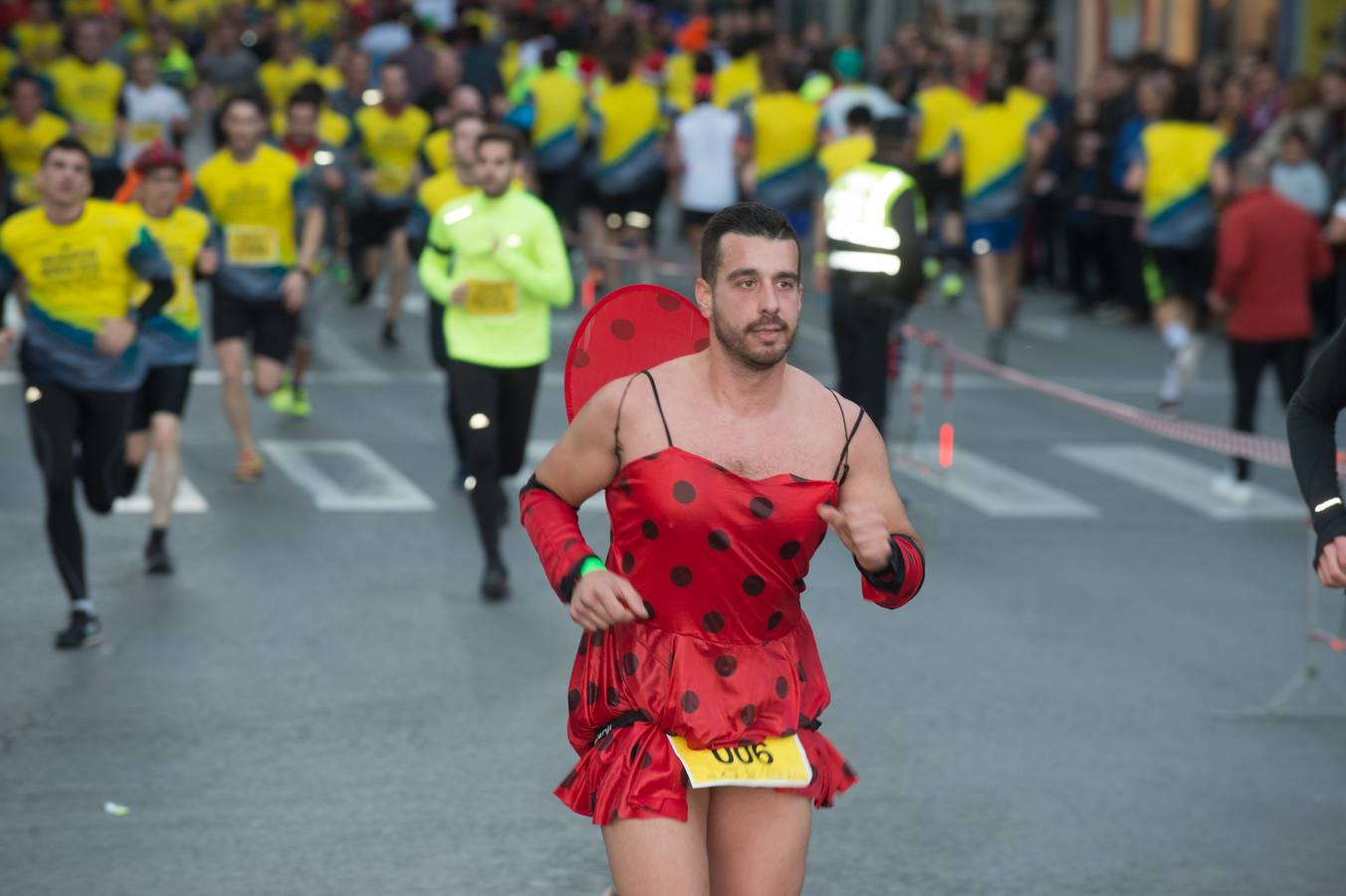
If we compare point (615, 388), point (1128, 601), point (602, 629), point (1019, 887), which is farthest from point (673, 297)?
Result: point (1128, 601)

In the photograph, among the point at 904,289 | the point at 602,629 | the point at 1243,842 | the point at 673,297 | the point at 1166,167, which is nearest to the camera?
the point at 602,629

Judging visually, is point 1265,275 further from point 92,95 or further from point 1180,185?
point 92,95

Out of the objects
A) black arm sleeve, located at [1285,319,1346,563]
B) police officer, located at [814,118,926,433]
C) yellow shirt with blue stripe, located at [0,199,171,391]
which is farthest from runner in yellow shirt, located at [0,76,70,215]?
black arm sleeve, located at [1285,319,1346,563]

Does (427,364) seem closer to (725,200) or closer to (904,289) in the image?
(725,200)

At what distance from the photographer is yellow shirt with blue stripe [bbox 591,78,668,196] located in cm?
2097

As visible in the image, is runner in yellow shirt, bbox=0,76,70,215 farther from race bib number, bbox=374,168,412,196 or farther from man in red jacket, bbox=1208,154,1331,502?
man in red jacket, bbox=1208,154,1331,502

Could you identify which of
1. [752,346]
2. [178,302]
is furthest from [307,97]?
[752,346]

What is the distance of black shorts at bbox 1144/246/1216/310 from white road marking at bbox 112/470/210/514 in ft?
24.5

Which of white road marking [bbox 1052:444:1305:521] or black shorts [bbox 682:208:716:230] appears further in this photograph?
black shorts [bbox 682:208:716:230]

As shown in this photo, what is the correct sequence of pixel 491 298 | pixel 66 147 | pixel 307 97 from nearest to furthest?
pixel 66 147, pixel 491 298, pixel 307 97

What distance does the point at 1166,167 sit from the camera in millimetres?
17156

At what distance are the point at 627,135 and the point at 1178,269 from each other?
5906mm

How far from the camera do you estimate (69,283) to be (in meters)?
9.27

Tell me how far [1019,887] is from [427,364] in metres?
11.4
